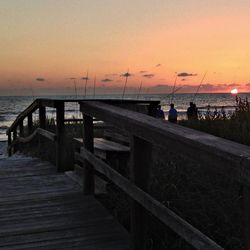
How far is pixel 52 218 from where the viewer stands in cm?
426

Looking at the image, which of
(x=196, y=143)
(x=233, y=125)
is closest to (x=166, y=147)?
(x=196, y=143)

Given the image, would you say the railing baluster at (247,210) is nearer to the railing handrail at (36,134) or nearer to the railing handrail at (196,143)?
the railing handrail at (196,143)

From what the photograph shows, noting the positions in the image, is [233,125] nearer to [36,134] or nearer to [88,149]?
[88,149]

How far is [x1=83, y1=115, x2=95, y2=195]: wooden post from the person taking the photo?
4895 mm

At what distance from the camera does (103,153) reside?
203 inches

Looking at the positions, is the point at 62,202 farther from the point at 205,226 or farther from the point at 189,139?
the point at 189,139

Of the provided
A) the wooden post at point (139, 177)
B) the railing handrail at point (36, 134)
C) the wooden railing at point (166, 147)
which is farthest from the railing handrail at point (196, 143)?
the railing handrail at point (36, 134)

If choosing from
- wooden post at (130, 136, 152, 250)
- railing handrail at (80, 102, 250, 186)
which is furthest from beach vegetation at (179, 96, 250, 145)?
railing handrail at (80, 102, 250, 186)

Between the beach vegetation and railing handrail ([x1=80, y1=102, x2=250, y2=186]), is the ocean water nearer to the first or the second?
the beach vegetation

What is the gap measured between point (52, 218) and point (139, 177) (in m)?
1.35

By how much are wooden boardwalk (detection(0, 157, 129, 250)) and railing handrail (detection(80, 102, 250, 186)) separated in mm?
1053

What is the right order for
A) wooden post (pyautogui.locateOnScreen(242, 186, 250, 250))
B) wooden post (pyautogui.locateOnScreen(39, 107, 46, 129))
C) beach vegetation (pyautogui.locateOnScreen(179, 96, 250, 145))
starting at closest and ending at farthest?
wooden post (pyautogui.locateOnScreen(242, 186, 250, 250)) → beach vegetation (pyautogui.locateOnScreen(179, 96, 250, 145)) → wooden post (pyautogui.locateOnScreen(39, 107, 46, 129))

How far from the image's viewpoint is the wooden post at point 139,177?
3.35 meters

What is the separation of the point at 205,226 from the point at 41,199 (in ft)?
6.84
